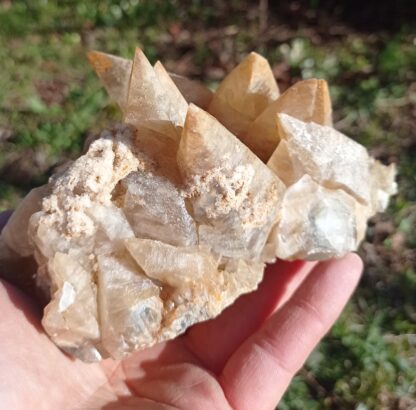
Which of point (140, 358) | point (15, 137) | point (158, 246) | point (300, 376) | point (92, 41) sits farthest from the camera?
point (92, 41)

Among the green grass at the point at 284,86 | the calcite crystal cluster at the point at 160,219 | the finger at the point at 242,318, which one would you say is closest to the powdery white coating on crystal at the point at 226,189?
the calcite crystal cluster at the point at 160,219

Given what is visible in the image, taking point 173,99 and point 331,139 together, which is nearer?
point 173,99

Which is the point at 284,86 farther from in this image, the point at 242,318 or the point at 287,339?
the point at 287,339

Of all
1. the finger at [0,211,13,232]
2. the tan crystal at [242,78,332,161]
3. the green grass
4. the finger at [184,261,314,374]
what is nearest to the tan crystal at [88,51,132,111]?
the tan crystal at [242,78,332,161]

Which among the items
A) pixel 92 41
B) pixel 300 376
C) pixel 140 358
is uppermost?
pixel 92 41

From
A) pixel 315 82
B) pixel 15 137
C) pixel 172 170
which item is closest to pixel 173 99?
pixel 172 170

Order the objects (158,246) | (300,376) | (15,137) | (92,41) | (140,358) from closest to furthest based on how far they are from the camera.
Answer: (158,246) < (140,358) < (300,376) < (15,137) < (92,41)

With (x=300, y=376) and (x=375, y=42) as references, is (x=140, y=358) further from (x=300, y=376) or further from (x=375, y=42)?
(x=375, y=42)

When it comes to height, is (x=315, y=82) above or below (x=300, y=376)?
above
